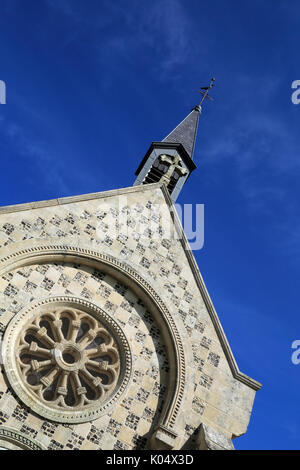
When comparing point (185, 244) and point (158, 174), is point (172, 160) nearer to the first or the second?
point (158, 174)

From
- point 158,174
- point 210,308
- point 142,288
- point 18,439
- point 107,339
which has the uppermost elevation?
point 158,174

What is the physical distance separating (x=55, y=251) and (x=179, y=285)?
166 inches

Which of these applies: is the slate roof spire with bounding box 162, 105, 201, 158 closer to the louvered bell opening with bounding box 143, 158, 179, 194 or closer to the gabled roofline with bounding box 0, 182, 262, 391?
the louvered bell opening with bounding box 143, 158, 179, 194

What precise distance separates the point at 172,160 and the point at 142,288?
786 cm

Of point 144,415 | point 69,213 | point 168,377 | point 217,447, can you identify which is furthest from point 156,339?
point 69,213

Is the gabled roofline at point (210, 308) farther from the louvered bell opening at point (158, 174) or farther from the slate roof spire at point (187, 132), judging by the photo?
the slate roof spire at point (187, 132)

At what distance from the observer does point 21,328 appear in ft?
41.1

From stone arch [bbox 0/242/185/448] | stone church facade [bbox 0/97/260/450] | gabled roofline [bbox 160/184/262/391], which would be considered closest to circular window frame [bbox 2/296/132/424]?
stone church facade [bbox 0/97/260/450]

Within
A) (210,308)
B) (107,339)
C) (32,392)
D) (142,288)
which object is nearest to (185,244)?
(210,308)

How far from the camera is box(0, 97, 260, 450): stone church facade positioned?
12.0m

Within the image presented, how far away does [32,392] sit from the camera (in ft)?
39.1

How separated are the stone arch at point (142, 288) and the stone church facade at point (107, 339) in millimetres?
31

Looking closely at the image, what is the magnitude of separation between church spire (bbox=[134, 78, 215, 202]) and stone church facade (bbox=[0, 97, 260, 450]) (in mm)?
4440
